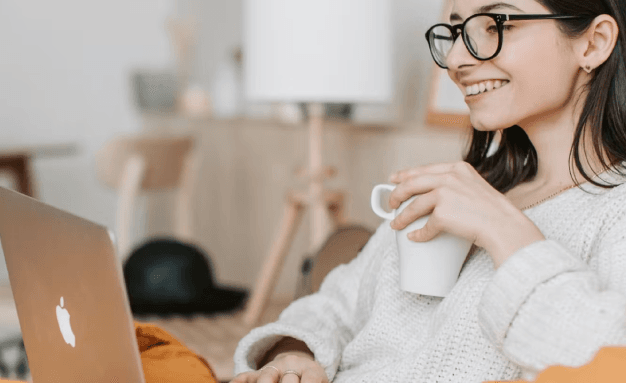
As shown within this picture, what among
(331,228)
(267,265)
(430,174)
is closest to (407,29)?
(331,228)

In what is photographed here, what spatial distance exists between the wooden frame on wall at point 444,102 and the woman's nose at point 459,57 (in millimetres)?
1104

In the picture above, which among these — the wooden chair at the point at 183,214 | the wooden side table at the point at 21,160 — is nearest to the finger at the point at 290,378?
the wooden chair at the point at 183,214

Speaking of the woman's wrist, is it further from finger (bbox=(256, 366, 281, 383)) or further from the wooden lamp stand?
the wooden lamp stand

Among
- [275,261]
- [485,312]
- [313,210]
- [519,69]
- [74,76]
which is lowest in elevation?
[275,261]

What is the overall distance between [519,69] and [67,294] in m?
0.56

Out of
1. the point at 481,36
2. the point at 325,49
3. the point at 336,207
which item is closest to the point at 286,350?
the point at 481,36

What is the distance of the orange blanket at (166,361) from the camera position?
32.8 inches

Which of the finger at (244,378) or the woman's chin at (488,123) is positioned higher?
the woman's chin at (488,123)

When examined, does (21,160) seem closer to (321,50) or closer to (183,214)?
(183,214)

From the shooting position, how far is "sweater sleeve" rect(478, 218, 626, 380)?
0.65 meters

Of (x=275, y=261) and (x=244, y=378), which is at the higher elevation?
(x=244, y=378)

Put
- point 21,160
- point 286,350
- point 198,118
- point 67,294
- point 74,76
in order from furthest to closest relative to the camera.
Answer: point 74,76
point 198,118
point 21,160
point 286,350
point 67,294

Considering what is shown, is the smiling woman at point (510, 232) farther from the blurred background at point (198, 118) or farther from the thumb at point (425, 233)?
the blurred background at point (198, 118)

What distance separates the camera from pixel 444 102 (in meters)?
2.05
